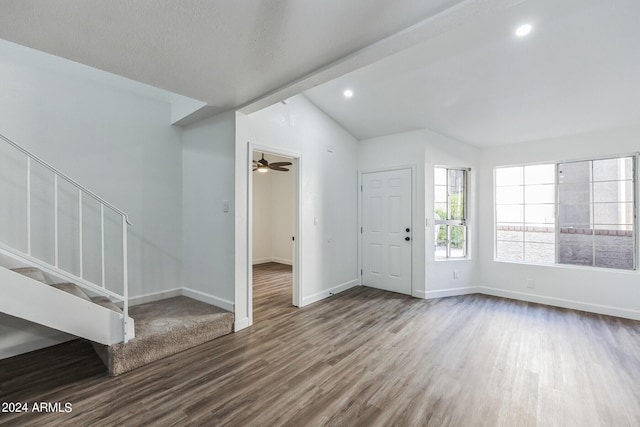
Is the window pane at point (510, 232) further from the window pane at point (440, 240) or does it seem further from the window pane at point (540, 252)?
the window pane at point (440, 240)

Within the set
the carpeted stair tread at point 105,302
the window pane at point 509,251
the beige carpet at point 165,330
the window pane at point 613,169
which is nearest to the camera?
the beige carpet at point 165,330

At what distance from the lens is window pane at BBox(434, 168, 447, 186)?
14.9ft

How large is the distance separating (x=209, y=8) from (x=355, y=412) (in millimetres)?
2685

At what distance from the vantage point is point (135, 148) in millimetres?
3477

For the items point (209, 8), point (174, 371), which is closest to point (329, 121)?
point (209, 8)

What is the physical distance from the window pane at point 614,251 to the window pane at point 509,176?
1.24 metres

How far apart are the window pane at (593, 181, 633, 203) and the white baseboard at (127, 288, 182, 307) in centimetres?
591

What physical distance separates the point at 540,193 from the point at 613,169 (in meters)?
0.83

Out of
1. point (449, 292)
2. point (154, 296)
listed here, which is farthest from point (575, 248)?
point (154, 296)

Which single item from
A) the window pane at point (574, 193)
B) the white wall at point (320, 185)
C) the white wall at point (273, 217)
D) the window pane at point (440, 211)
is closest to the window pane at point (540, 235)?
the window pane at point (574, 193)

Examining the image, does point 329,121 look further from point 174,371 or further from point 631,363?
point 631,363

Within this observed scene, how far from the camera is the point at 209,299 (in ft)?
11.5

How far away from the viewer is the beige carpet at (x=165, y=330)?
2.39 meters

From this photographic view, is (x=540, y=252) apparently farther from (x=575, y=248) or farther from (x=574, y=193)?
(x=574, y=193)
